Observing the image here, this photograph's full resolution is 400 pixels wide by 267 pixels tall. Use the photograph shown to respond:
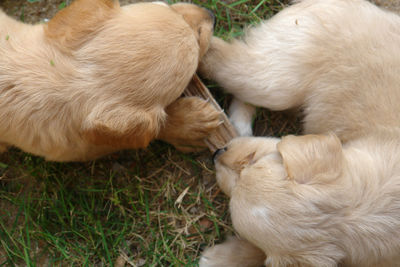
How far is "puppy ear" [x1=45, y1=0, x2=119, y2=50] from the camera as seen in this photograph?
2217 millimetres

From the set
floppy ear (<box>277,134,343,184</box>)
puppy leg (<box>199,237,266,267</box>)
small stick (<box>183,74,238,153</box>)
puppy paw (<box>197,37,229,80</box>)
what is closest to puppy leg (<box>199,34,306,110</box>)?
puppy paw (<box>197,37,229,80</box>)

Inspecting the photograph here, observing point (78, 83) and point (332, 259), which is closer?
point (332, 259)

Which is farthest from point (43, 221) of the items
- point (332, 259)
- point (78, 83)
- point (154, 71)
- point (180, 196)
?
point (332, 259)

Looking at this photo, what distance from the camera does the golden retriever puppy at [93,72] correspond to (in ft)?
7.15

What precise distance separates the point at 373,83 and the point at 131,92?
1.49m

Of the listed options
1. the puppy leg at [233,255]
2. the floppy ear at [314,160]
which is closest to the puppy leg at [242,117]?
the puppy leg at [233,255]

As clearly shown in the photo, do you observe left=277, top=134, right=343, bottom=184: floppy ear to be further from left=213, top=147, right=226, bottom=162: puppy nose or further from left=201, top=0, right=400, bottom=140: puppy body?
left=213, top=147, right=226, bottom=162: puppy nose

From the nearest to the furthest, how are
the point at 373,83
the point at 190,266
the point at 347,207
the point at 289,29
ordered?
the point at 347,207, the point at 373,83, the point at 289,29, the point at 190,266

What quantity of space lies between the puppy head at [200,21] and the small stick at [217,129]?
0.27 metres

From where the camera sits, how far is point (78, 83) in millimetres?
2184

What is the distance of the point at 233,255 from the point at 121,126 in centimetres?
132

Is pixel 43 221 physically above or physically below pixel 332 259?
below

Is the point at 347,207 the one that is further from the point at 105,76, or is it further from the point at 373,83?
the point at 105,76

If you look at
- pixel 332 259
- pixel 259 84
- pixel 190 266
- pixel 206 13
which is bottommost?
pixel 190 266
